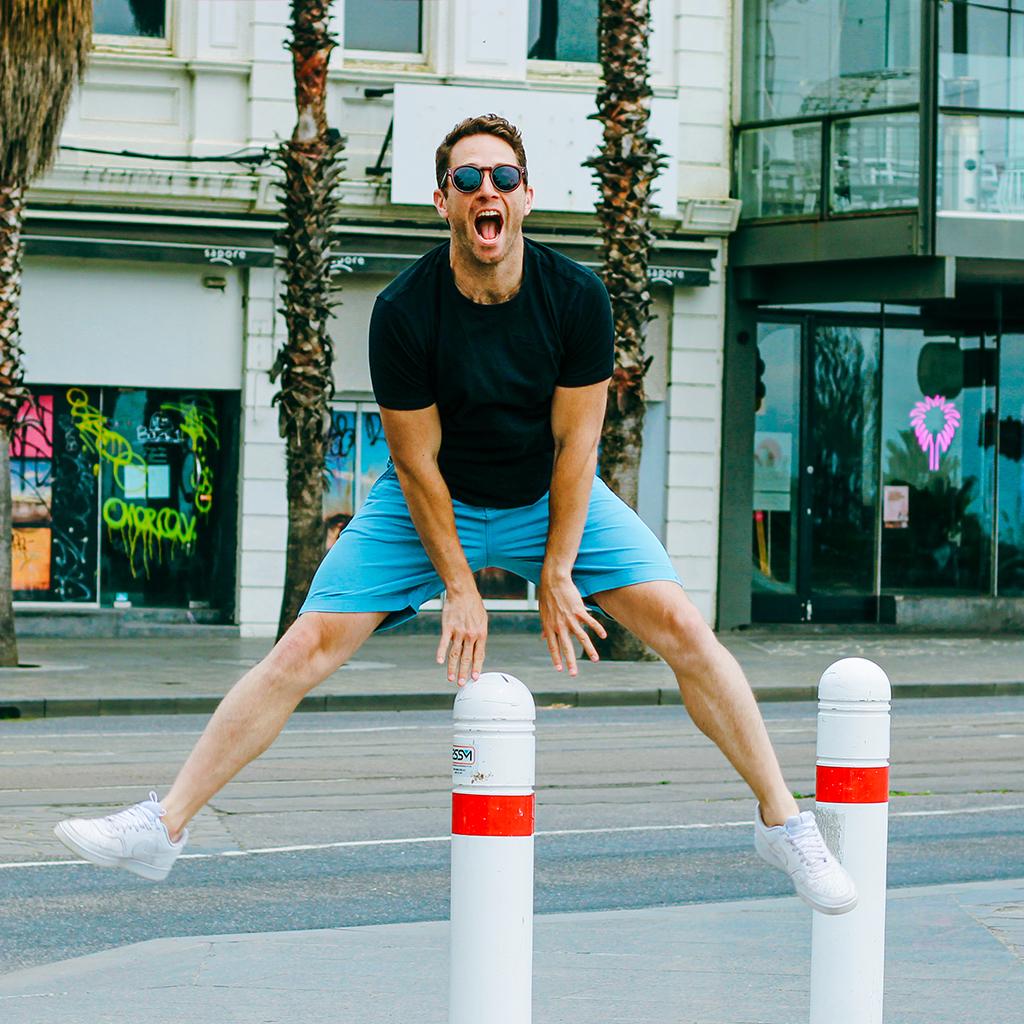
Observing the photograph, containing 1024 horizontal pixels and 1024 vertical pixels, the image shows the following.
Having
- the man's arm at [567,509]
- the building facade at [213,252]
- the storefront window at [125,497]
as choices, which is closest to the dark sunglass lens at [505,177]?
the man's arm at [567,509]

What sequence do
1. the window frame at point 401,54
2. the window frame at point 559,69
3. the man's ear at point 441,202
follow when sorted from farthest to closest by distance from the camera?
1. the window frame at point 559,69
2. the window frame at point 401,54
3. the man's ear at point 441,202

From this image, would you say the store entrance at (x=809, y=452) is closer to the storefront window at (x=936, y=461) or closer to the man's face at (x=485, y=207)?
the storefront window at (x=936, y=461)

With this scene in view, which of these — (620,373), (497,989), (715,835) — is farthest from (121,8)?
(497,989)

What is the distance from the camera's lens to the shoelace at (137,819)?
470cm

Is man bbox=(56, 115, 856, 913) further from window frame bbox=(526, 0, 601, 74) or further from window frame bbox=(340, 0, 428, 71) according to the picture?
window frame bbox=(526, 0, 601, 74)

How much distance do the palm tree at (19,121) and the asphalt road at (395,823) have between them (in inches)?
137

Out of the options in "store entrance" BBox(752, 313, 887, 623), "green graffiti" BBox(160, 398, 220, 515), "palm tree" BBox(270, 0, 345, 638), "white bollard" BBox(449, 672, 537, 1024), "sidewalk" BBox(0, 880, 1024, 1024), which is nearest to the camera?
"white bollard" BBox(449, 672, 537, 1024)

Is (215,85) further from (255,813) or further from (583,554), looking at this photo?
(583,554)

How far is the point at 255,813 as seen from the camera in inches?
367

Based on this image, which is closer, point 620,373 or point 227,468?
point 620,373

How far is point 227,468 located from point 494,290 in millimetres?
16325

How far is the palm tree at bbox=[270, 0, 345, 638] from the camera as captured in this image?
17.0 meters

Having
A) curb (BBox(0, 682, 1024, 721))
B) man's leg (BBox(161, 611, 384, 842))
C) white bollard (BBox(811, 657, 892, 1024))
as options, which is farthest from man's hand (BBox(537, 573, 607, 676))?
curb (BBox(0, 682, 1024, 721))

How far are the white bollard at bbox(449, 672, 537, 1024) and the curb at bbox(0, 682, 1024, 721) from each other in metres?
10.7
